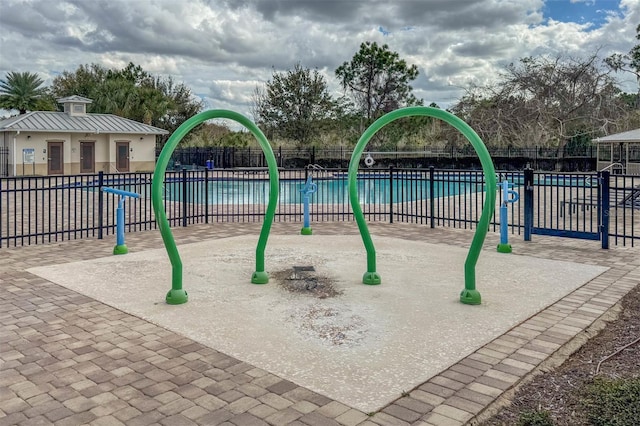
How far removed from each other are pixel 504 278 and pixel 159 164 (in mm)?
4368

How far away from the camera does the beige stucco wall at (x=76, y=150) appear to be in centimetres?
2994

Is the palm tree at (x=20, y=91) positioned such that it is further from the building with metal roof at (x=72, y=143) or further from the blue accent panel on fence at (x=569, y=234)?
the blue accent panel on fence at (x=569, y=234)

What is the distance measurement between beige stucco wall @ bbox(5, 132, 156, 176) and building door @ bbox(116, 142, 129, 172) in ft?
0.80

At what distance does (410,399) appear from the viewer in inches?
139

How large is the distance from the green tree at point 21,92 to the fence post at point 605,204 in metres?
44.3

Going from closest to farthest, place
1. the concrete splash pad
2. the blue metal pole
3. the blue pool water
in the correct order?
the concrete splash pad < the blue metal pole < the blue pool water

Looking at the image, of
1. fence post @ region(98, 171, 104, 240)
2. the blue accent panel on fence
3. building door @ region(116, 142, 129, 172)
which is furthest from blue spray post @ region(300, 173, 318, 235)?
building door @ region(116, 142, 129, 172)

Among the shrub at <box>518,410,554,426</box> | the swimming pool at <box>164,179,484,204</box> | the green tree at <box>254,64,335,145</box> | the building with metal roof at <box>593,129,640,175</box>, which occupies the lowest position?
the shrub at <box>518,410,554,426</box>

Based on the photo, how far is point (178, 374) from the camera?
391 cm

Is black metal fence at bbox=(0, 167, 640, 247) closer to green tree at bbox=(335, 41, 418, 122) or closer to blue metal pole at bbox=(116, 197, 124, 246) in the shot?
blue metal pole at bbox=(116, 197, 124, 246)

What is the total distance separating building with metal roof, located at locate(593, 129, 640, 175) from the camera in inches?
829

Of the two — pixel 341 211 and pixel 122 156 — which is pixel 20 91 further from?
pixel 341 211

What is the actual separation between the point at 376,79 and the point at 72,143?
2389 cm

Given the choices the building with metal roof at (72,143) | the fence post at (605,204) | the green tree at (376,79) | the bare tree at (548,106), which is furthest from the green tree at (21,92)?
the fence post at (605,204)
